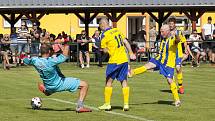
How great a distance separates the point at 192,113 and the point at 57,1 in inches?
961

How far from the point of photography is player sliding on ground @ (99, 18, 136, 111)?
14.6 m

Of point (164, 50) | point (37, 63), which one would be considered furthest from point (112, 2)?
point (37, 63)

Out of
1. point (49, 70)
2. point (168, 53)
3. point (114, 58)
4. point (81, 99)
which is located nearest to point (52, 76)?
point (49, 70)

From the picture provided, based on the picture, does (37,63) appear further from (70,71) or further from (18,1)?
(18,1)

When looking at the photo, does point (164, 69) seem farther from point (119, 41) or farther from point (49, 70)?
point (49, 70)

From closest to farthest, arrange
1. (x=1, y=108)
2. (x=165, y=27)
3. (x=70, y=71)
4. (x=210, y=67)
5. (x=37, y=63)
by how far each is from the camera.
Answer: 1. (x=37, y=63)
2. (x=1, y=108)
3. (x=165, y=27)
4. (x=70, y=71)
5. (x=210, y=67)

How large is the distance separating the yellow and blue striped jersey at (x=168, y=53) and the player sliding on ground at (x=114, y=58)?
72.4 inches

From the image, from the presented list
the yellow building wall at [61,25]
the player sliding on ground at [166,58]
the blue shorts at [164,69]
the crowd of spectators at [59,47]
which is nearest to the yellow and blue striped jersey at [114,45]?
the player sliding on ground at [166,58]

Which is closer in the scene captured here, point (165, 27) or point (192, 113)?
point (192, 113)

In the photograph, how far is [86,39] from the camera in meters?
33.8

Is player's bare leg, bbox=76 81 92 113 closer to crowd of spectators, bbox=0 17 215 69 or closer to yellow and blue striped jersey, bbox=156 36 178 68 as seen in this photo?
yellow and blue striped jersey, bbox=156 36 178 68

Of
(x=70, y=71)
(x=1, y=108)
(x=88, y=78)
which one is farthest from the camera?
(x=70, y=71)

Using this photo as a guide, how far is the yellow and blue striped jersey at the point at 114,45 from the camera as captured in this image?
48.2 feet

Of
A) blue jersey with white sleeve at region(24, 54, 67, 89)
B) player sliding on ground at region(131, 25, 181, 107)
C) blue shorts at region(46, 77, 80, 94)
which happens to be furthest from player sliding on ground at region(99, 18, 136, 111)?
player sliding on ground at region(131, 25, 181, 107)
